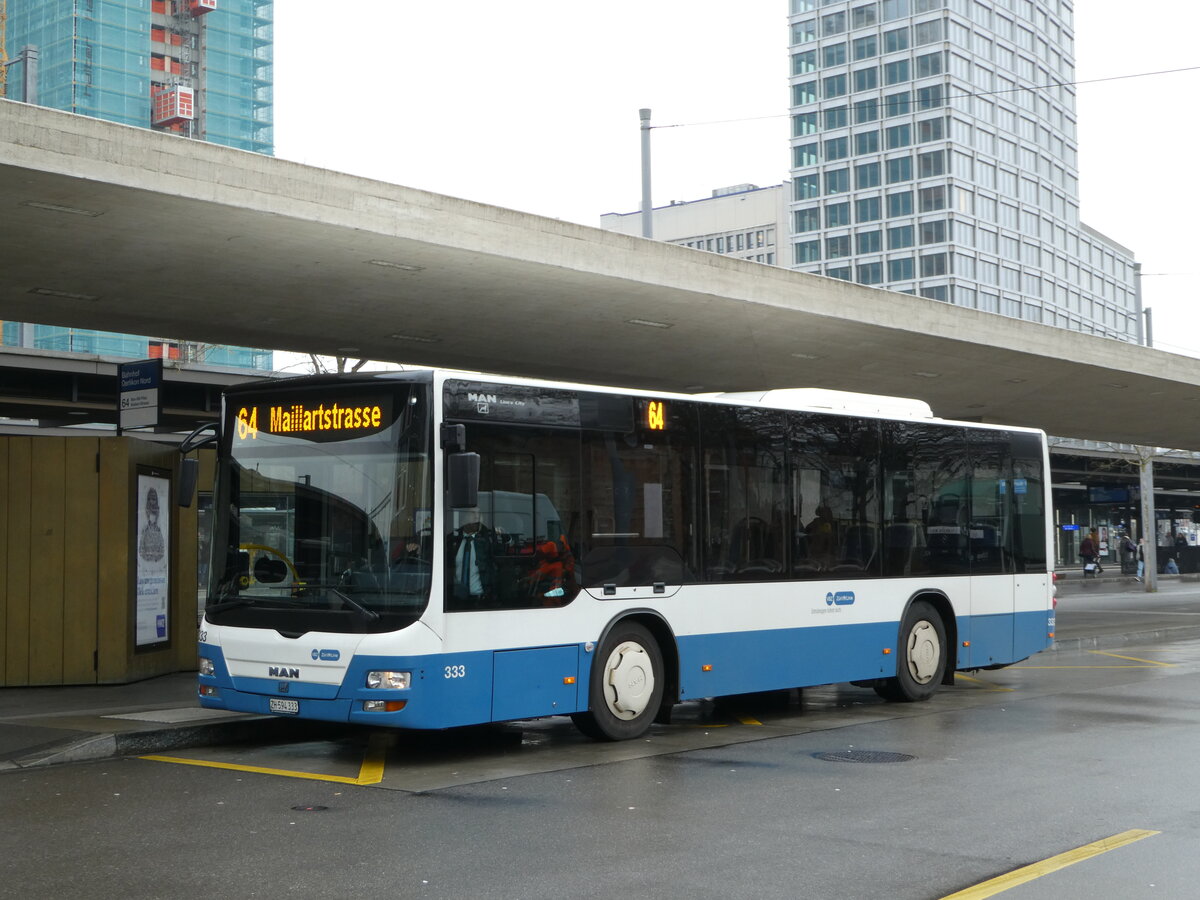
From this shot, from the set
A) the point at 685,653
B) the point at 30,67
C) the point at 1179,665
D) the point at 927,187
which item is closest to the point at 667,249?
the point at 685,653

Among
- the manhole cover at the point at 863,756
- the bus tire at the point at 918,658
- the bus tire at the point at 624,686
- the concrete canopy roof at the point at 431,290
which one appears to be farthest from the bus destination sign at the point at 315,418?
the bus tire at the point at 918,658

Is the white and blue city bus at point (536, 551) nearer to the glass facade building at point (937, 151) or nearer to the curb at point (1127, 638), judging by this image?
the curb at point (1127, 638)

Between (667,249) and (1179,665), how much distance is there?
28.9 ft

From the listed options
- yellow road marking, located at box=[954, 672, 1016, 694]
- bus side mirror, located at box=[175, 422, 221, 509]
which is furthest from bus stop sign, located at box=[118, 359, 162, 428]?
yellow road marking, located at box=[954, 672, 1016, 694]

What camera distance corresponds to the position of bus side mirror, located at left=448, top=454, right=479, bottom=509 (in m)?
9.92

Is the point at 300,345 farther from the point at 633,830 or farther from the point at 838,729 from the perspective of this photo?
the point at 633,830

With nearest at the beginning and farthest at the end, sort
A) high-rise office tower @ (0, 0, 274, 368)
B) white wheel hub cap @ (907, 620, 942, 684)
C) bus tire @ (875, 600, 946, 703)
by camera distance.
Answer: bus tire @ (875, 600, 946, 703) < white wheel hub cap @ (907, 620, 942, 684) < high-rise office tower @ (0, 0, 274, 368)

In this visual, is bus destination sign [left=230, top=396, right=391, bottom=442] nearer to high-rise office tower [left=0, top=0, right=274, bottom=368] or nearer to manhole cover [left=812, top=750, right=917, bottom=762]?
manhole cover [left=812, top=750, right=917, bottom=762]

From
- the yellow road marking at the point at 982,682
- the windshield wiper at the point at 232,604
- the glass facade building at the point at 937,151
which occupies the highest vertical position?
the glass facade building at the point at 937,151

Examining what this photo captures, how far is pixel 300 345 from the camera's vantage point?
2220cm

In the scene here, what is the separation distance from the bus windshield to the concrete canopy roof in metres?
3.35

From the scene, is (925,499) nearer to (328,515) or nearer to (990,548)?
(990,548)

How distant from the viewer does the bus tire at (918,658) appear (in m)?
14.7

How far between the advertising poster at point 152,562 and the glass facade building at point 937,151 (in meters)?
102
